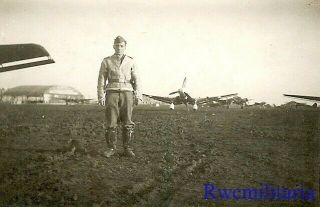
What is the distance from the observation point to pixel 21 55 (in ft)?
13.5

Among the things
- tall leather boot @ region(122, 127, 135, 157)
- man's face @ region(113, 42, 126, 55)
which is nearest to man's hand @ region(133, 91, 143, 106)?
tall leather boot @ region(122, 127, 135, 157)

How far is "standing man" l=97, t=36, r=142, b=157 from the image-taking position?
2.88m

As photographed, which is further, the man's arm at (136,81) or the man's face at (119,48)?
the man's arm at (136,81)

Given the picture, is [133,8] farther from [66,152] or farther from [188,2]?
[66,152]

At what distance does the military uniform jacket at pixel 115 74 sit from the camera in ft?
9.50

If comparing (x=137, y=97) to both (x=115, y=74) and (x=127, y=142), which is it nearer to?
(x=115, y=74)

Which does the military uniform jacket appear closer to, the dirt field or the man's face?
the man's face

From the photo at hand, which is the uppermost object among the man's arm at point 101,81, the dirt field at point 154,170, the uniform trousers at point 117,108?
the man's arm at point 101,81

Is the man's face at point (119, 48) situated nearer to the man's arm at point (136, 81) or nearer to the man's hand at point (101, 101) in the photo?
the man's arm at point (136, 81)

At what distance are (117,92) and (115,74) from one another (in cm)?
19

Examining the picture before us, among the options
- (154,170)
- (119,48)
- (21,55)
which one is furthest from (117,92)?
(21,55)

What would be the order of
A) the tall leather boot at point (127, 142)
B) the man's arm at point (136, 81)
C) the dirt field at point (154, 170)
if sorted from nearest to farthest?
the dirt field at point (154, 170) < the tall leather boot at point (127, 142) < the man's arm at point (136, 81)

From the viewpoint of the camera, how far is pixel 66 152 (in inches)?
114

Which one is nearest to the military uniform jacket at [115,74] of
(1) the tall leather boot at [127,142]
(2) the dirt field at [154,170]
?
(1) the tall leather boot at [127,142]
